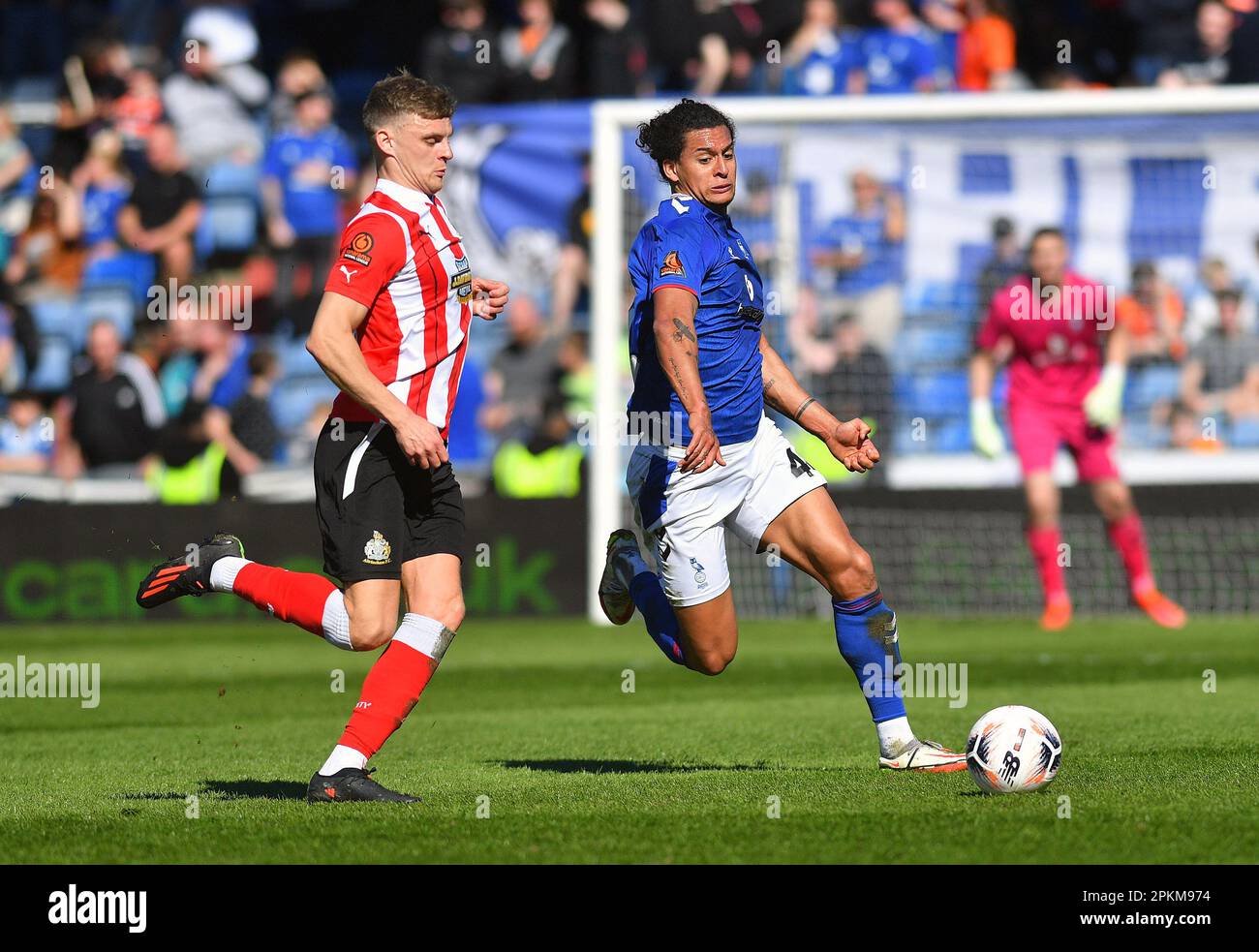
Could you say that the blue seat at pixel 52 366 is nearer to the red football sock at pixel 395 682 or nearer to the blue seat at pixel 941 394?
the blue seat at pixel 941 394

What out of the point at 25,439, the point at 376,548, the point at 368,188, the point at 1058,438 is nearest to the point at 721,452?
the point at 376,548

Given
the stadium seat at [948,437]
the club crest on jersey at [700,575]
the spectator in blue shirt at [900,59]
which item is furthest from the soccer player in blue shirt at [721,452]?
the spectator in blue shirt at [900,59]

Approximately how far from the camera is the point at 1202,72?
1748 centimetres

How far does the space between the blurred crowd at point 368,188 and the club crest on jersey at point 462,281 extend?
9.46m

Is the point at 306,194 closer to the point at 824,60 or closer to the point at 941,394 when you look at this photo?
the point at 824,60

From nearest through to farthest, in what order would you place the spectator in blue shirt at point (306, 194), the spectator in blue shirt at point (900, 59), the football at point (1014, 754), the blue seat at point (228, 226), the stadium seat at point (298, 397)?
the football at point (1014, 754) → the stadium seat at point (298, 397) → the spectator in blue shirt at point (900, 59) → the spectator in blue shirt at point (306, 194) → the blue seat at point (228, 226)

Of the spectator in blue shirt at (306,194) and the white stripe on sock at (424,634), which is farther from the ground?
the spectator in blue shirt at (306,194)

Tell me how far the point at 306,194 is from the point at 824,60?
493 centimetres

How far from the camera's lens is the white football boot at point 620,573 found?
7.61 m

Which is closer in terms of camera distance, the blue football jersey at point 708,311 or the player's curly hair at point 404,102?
the player's curly hair at point 404,102

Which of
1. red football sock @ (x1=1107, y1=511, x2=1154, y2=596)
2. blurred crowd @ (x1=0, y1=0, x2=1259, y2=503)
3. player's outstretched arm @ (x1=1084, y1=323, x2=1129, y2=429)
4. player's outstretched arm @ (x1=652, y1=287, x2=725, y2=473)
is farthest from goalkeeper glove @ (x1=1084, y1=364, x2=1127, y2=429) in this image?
player's outstretched arm @ (x1=652, y1=287, x2=725, y2=473)

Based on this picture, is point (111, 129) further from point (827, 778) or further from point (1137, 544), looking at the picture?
point (827, 778)

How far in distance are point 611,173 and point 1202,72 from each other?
5.93 m

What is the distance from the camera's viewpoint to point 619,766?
722 cm
